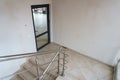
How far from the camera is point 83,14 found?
4371 mm

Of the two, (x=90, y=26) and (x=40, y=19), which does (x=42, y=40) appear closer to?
(x=40, y=19)

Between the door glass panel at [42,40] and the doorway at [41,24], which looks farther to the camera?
the door glass panel at [42,40]

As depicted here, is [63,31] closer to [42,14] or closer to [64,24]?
[64,24]

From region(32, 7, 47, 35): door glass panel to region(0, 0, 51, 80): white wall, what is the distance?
0.38m

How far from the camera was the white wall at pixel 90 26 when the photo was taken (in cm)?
375

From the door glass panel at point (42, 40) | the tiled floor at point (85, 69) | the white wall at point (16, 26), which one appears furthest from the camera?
the door glass panel at point (42, 40)

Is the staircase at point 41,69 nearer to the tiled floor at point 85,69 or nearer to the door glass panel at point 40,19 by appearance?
the tiled floor at point 85,69

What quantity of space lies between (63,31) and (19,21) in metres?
1.95

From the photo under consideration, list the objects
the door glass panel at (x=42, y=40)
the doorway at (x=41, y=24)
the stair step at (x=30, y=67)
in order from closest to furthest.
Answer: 1. the stair step at (x=30, y=67)
2. the doorway at (x=41, y=24)
3. the door glass panel at (x=42, y=40)

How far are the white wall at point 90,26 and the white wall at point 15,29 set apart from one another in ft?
4.04

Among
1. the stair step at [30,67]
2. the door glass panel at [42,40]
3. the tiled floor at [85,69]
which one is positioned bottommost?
the stair step at [30,67]

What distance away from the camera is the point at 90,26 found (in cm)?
429

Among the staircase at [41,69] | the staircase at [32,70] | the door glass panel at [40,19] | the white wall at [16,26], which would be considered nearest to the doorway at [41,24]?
the door glass panel at [40,19]

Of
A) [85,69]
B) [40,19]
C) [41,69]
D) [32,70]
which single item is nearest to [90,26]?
[85,69]
